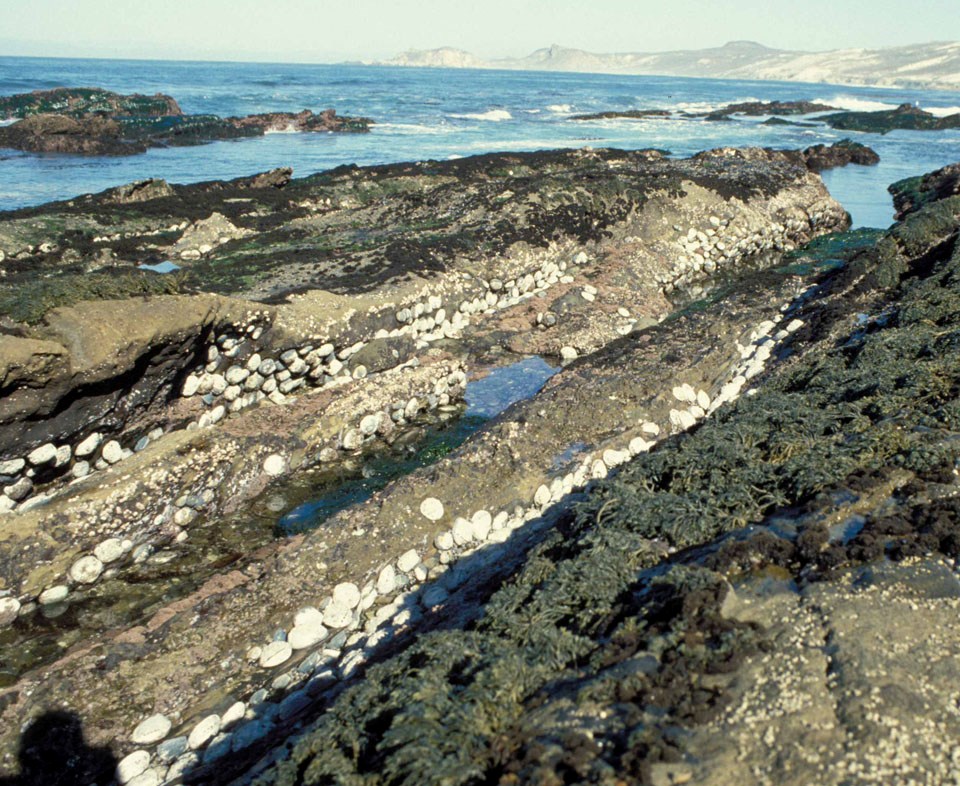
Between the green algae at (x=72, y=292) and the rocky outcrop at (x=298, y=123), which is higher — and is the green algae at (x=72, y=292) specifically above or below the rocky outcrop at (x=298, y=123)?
below

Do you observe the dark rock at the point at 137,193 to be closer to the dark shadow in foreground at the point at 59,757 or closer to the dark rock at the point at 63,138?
the dark rock at the point at 63,138

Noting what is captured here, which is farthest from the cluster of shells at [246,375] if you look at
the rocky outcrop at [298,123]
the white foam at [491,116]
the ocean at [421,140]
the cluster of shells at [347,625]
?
the white foam at [491,116]

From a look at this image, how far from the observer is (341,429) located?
8.55 m

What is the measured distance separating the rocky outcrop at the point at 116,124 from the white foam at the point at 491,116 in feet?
29.0

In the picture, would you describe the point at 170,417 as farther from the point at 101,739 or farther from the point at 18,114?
→ the point at 18,114

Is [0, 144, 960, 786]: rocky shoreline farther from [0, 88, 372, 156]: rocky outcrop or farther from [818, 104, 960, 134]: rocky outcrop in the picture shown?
[818, 104, 960, 134]: rocky outcrop

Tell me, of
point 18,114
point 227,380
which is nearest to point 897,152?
point 227,380

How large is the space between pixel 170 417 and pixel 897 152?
33487mm

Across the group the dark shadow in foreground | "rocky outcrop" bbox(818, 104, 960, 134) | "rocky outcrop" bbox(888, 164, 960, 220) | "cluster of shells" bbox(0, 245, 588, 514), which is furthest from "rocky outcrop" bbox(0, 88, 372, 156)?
the dark shadow in foreground

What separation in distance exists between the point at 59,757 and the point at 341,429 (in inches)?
172

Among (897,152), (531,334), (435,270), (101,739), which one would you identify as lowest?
(101,739)

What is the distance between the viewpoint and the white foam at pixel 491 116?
1880 inches

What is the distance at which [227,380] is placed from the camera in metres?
8.82

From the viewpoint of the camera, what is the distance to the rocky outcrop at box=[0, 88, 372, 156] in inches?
1132
